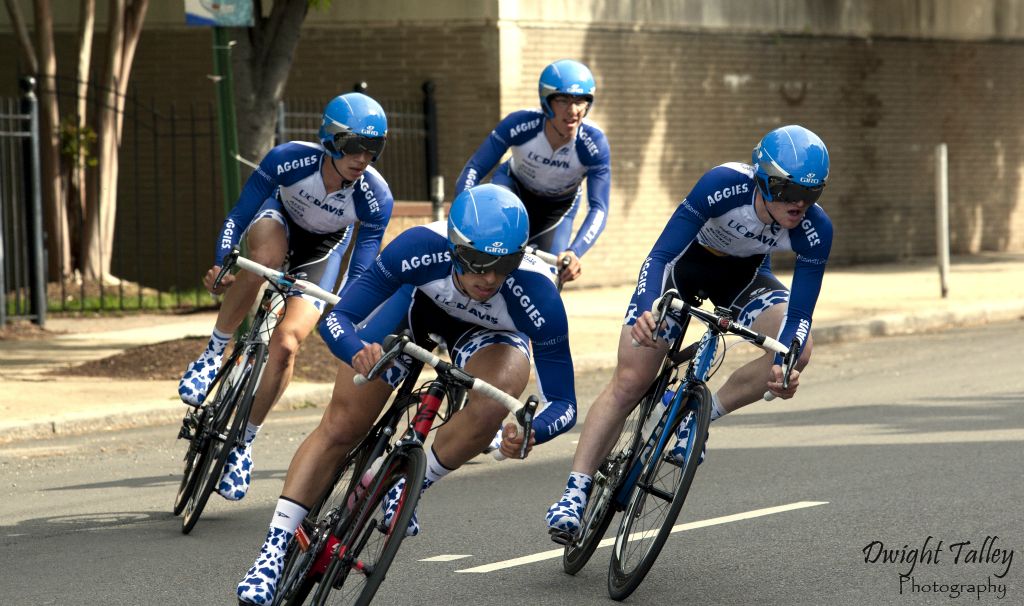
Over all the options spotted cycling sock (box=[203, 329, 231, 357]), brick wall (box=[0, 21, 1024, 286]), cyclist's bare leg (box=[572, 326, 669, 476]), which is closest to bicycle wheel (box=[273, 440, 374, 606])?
cyclist's bare leg (box=[572, 326, 669, 476])

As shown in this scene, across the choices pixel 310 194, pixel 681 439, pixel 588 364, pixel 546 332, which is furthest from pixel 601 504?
pixel 588 364

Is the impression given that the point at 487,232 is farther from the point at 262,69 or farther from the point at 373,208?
the point at 262,69

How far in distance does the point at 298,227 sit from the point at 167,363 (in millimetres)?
5183

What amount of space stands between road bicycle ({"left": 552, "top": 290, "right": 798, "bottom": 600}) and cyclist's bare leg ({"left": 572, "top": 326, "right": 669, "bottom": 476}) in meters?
0.07

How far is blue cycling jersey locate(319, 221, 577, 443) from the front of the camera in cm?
598

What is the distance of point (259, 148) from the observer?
1428cm

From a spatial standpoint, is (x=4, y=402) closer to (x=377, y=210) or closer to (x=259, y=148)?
(x=259, y=148)

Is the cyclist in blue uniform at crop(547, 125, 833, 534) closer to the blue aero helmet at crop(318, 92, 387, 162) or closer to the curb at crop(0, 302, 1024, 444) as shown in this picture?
the blue aero helmet at crop(318, 92, 387, 162)

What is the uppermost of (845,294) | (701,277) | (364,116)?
(364,116)

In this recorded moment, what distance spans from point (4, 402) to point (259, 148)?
3589mm

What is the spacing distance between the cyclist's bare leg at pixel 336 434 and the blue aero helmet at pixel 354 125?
2.10 metres

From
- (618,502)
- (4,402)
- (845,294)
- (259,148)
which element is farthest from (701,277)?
(845,294)

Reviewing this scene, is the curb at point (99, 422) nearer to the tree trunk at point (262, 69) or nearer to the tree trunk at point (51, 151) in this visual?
the tree trunk at point (262, 69)

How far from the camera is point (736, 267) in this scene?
7.57 m
